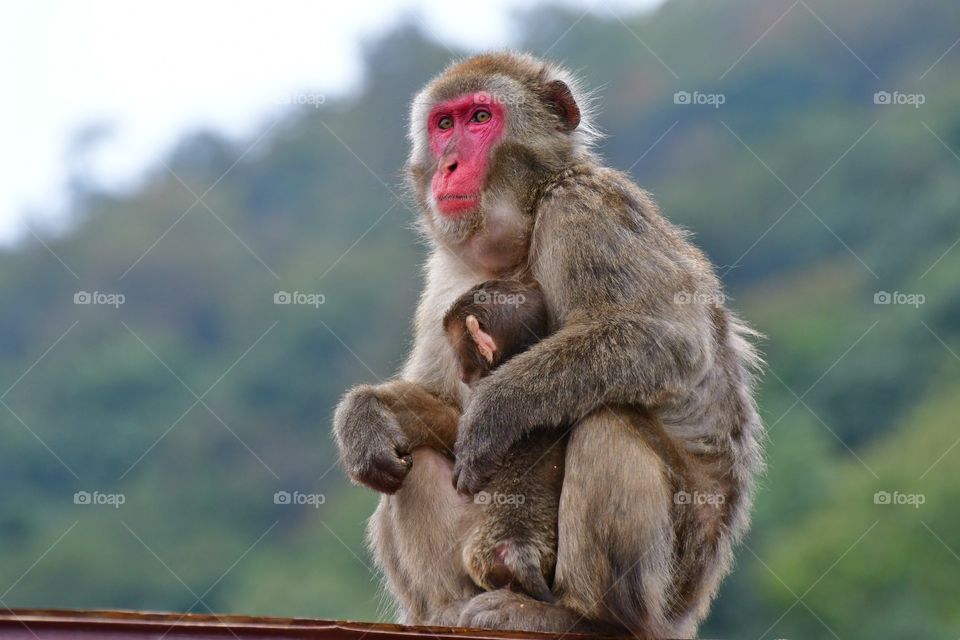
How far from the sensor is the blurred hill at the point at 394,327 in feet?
96.3

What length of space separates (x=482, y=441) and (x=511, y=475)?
7.9 inches

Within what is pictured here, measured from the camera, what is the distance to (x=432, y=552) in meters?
6.22

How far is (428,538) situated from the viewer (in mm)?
6230

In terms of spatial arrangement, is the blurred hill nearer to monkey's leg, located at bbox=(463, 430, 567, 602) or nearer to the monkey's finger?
the monkey's finger

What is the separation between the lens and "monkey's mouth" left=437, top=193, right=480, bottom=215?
251 inches

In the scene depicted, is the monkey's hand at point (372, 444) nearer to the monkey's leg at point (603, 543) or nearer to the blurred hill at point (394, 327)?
the monkey's leg at point (603, 543)

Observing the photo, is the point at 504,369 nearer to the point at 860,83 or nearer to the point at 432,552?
the point at 432,552

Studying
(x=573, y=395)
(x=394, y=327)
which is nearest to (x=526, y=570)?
(x=573, y=395)

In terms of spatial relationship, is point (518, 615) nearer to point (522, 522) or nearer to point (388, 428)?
point (522, 522)

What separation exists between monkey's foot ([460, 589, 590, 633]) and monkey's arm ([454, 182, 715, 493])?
54 centimetres

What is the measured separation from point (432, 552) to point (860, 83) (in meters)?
41.7

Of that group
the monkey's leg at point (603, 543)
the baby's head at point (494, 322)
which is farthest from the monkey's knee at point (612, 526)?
the baby's head at point (494, 322)

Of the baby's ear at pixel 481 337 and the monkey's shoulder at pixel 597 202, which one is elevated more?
the monkey's shoulder at pixel 597 202

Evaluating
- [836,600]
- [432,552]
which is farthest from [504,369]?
[836,600]
